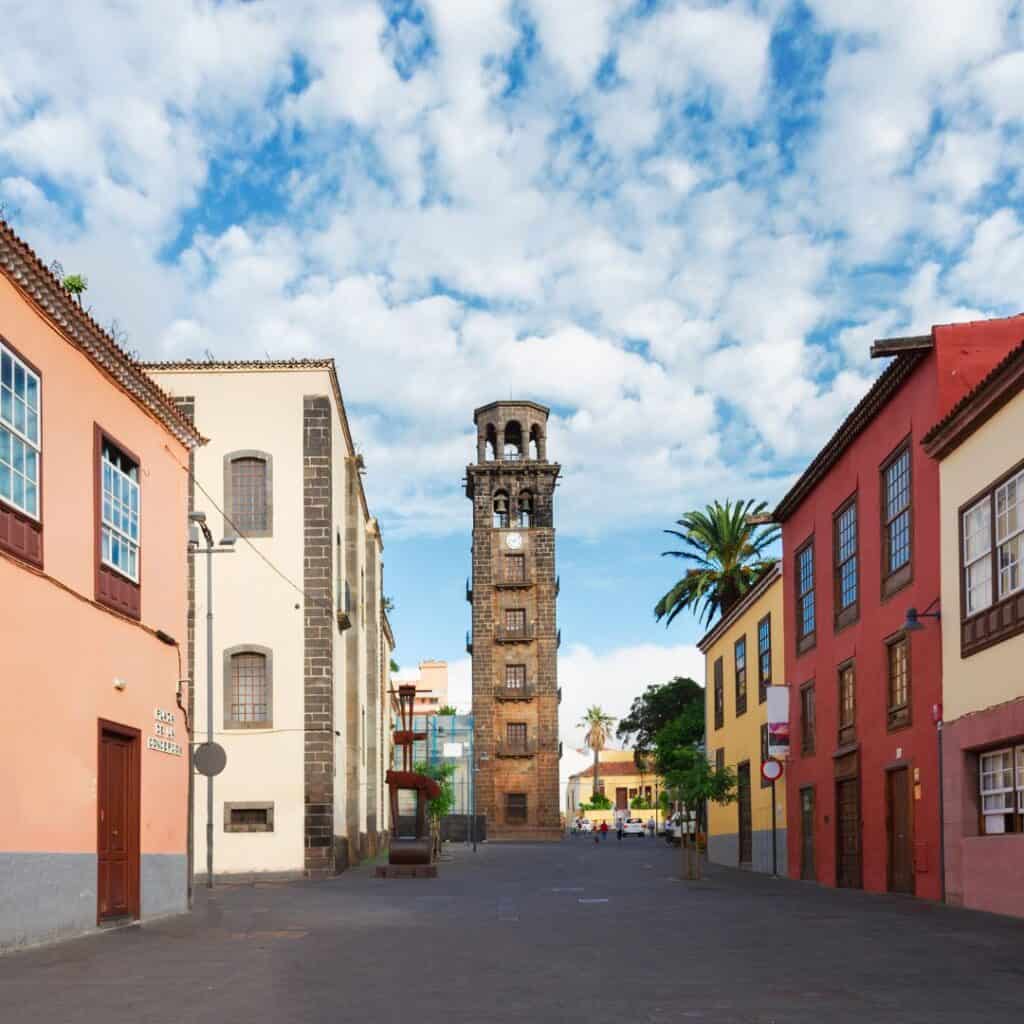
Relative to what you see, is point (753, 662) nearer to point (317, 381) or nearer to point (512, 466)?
point (317, 381)

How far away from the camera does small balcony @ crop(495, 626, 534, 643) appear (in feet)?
293

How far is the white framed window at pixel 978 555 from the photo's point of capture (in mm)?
22312

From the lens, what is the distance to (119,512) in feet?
67.1

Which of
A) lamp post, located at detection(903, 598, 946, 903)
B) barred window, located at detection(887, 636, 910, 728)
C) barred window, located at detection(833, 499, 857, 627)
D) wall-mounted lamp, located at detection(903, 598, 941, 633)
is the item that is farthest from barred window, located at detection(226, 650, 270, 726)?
lamp post, located at detection(903, 598, 946, 903)

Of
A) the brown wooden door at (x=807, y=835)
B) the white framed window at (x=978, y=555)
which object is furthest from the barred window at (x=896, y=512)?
the brown wooden door at (x=807, y=835)

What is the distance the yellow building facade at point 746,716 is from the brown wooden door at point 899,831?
10.8 m

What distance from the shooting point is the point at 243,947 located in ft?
53.7

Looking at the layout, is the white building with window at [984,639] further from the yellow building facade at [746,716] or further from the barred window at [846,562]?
the yellow building facade at [746,716]

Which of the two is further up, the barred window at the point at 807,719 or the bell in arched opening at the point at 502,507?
the bell in arched opening at the point at 502,507

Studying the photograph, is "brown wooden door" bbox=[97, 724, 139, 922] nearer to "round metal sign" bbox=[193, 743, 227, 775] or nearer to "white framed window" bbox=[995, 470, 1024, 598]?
"round metal sign" bbox=[193, 743, 227, 775]

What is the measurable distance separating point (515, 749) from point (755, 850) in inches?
1844

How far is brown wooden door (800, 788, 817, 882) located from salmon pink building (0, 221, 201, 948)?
17.3m

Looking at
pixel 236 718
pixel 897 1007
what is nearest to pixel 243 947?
pixel 897 1007

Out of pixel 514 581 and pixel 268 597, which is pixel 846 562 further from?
pixel 514 581
